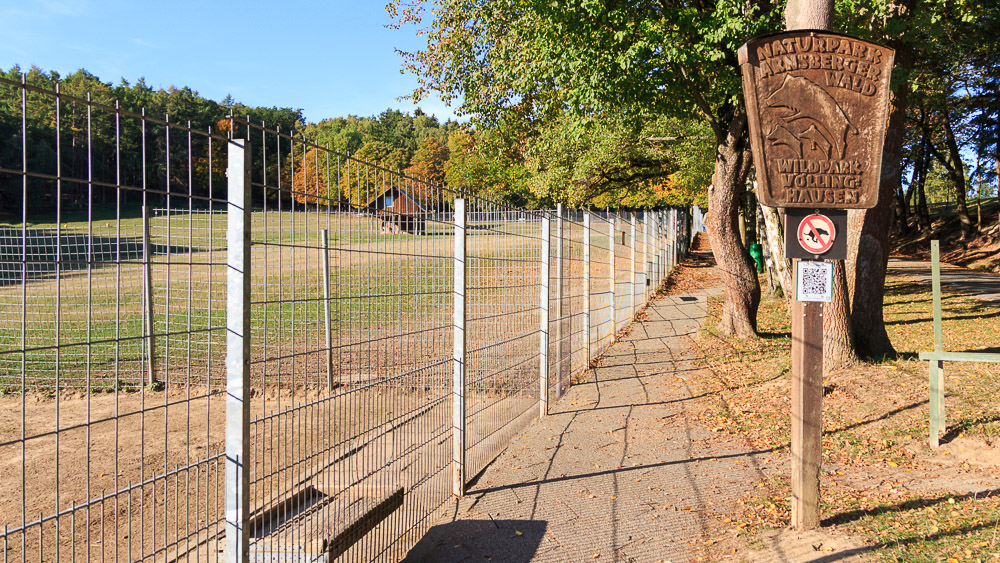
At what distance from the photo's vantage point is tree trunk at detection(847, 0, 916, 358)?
28.7 feet

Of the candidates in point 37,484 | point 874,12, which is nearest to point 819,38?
point 874,12

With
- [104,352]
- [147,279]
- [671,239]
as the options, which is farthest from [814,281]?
[671,239]

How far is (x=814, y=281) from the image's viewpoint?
181 inches

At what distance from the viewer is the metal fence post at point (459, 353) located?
522cm

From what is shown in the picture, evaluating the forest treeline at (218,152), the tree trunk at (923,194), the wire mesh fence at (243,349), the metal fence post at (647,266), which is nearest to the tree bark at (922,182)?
the tree trunk at (923,194)

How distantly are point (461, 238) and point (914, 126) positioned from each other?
35.6 meters

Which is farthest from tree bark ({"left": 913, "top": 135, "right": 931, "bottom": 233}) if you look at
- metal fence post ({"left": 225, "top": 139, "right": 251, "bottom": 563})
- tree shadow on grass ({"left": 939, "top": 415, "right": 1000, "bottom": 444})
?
metal fence post ({"left": 225, "top": 139, "right": 251, "bottom": 563})

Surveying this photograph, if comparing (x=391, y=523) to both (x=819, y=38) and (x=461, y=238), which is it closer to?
(x=461, y=238)

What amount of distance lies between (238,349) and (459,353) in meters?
2.74

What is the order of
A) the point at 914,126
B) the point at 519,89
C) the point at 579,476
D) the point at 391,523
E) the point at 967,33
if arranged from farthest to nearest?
the point at 914,126 < the point at 967,33 < the point at 519,89 < the point at 579,476 < the point at 391,523

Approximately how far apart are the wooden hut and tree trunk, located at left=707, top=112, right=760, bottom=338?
8284 mm

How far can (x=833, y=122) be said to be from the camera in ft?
15.3

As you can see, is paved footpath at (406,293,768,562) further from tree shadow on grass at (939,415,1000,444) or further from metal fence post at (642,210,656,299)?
metal fence post at (642,210,656,299)

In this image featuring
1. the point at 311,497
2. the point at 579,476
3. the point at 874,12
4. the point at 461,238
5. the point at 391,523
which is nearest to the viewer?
the point at 311,497
